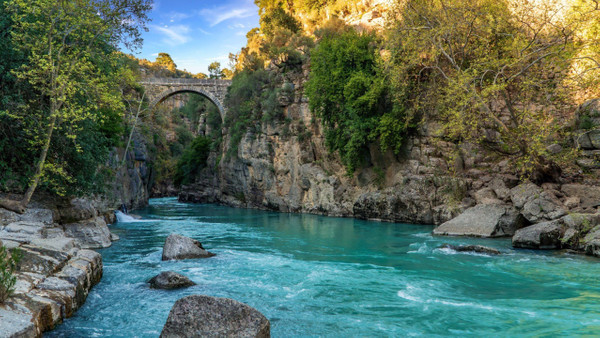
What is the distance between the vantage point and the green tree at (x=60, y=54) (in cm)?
1291

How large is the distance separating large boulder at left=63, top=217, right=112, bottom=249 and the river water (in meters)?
0.58

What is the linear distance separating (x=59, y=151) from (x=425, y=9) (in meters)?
18.8

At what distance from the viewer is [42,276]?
774 cm

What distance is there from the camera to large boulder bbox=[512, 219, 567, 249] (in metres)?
14.1

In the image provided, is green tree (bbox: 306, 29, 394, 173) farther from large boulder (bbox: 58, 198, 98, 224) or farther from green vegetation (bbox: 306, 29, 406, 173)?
large boulder (bbox: 58, 198, 98, 224)

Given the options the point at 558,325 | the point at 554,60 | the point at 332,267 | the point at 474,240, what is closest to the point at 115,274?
the point at 332,267

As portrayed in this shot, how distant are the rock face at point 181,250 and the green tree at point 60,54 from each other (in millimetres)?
4202

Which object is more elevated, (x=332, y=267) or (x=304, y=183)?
(x=304, y=183)

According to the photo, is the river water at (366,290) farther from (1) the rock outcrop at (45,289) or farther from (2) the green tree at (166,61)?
(2) the green tree at (166,61)

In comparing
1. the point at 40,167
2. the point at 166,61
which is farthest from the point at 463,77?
the point at 166,61

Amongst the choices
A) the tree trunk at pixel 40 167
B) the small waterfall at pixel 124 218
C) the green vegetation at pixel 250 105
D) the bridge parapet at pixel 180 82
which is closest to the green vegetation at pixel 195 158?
the bridge parapet at pixel 180 82

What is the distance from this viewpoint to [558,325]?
708 centimetres

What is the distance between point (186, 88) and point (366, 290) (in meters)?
46.4

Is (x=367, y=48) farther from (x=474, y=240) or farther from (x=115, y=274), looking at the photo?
(x=115, y=274)
